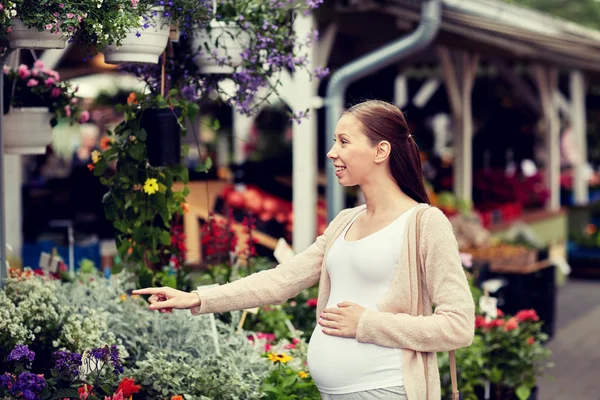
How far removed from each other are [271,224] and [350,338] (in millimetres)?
5101

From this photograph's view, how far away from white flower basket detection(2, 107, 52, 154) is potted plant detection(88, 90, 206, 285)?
52 centimetres

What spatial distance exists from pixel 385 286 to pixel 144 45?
1296mm

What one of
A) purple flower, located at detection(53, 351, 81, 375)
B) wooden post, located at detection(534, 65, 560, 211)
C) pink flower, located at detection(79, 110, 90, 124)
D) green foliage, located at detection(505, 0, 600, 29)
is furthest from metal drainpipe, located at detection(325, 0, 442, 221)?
green foliage, located at detection(505, 0, 600, 29)

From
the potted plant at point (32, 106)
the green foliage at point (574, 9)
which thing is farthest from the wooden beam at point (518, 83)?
the green foliage at point (574, 9)

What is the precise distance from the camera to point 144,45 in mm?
3270

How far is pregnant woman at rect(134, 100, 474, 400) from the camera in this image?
2439 mm

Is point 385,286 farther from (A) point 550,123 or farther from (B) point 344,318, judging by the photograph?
(A) point 550,123

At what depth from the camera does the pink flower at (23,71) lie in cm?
393

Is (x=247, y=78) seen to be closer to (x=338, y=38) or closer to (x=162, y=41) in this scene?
(x=162, y=41)

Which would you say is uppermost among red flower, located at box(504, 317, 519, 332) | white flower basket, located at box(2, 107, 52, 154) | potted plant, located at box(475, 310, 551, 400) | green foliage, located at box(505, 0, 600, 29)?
green foliage, located at box(505, 0, 600, 29)

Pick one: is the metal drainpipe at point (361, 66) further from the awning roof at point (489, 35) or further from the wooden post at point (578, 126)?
the wooden post at point (578, 126)

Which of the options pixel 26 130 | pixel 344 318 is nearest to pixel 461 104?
pixel 26 130

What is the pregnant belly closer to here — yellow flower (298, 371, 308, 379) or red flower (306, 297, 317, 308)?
yellow flower (298, 371, 308, 379)

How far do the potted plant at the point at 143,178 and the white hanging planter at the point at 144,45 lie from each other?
209mm
